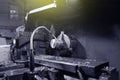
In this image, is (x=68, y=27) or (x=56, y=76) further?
(x=68, y=27)

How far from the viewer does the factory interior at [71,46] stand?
135 centimetres

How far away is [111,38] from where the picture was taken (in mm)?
1746

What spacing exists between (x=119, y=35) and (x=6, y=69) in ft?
4.63

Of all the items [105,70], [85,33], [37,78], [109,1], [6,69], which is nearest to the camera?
[105,70]

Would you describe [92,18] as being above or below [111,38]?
above

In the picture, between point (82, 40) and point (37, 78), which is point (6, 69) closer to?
point (37, 78)

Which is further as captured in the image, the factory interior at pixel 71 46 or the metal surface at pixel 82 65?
the factory interior at pixel 71 46

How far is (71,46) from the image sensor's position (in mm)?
2148

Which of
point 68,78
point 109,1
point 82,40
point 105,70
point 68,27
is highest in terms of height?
point 109,1

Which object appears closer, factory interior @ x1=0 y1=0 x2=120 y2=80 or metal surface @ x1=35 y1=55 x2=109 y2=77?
metal surface @ x1=35 y1=55 x2=109 y2=77

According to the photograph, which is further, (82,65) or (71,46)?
(71,46)

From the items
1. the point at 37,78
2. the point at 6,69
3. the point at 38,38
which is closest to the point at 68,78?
the point at 37,78

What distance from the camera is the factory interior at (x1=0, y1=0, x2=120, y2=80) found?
1352 mm

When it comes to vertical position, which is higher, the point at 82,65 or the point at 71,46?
the point at 71,46
